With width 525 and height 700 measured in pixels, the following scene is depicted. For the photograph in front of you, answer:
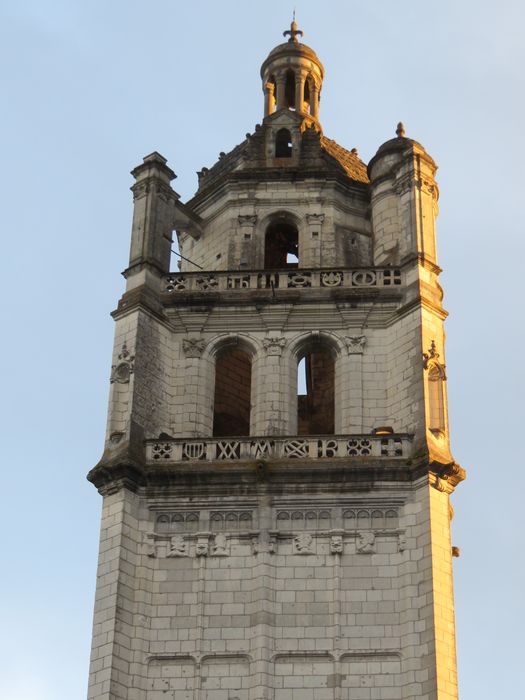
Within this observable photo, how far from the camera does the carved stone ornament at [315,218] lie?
150ft

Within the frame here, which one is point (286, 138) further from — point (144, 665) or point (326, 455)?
point (144, 665)

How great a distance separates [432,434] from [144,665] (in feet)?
28.0

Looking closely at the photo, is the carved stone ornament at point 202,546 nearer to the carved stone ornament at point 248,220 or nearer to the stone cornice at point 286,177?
the carved stone ornament at point 248,220

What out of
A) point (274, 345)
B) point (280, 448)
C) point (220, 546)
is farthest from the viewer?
point (274, 345)

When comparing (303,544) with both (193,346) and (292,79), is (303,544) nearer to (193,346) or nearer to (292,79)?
(193,346)

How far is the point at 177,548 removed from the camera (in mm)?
37906

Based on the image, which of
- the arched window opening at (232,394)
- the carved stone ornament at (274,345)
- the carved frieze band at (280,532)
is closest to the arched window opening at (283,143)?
the arched window opening at (232,394)

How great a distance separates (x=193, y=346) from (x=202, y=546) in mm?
6305

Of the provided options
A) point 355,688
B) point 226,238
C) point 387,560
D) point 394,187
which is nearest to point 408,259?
point 394,187

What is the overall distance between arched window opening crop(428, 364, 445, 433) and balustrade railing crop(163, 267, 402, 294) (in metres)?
3.20

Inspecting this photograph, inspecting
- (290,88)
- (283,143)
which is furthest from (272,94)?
(283,143)

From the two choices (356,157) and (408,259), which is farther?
(356,157)

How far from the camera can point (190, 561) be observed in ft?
124

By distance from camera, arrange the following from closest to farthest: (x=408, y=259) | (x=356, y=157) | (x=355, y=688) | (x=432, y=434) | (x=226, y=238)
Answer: (x=355, y=688), (x=432, y=434), (x=408, y=259), (x=226, y=238), (x=356, y=157)
